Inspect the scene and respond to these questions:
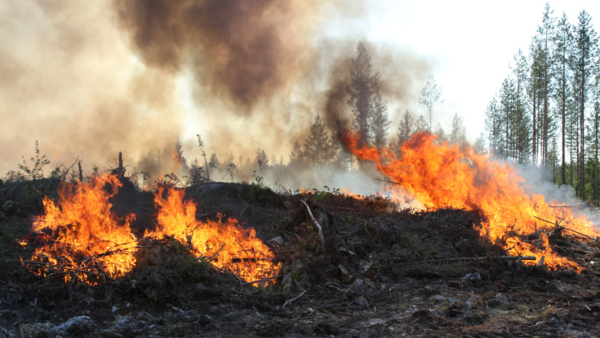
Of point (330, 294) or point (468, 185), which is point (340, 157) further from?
point (330, 294)

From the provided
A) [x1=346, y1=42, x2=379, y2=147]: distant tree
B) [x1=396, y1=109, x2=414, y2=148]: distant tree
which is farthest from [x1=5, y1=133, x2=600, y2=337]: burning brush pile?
[x1=396, y1=109, x2=414, y2=148]: distant tree

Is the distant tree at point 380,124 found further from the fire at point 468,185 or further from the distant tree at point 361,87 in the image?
the fire at point 468,185

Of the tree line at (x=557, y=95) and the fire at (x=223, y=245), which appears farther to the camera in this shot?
the tree line at (x=557, y=95)

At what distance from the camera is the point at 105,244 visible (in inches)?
254

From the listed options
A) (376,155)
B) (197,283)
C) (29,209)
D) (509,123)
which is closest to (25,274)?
(197,283)

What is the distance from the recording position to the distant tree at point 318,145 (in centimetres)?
3638

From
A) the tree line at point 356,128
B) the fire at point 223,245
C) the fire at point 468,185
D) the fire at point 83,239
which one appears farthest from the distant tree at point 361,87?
the fire at point 83,239

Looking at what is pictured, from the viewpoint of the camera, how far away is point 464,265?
7.58 meters

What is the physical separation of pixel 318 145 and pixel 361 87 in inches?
391

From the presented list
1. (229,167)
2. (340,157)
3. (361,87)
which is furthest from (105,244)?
(340,157)

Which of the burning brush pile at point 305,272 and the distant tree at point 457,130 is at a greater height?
the distant tree at point 457,130

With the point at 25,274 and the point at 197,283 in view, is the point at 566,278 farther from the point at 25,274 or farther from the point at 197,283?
the point at 25,274

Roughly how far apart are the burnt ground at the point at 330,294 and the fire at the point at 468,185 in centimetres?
129

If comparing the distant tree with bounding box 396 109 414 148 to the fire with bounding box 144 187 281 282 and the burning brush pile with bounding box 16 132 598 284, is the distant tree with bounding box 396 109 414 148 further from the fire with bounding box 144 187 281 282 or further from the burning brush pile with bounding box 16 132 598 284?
the fire with bounding box 144 187 281 282
